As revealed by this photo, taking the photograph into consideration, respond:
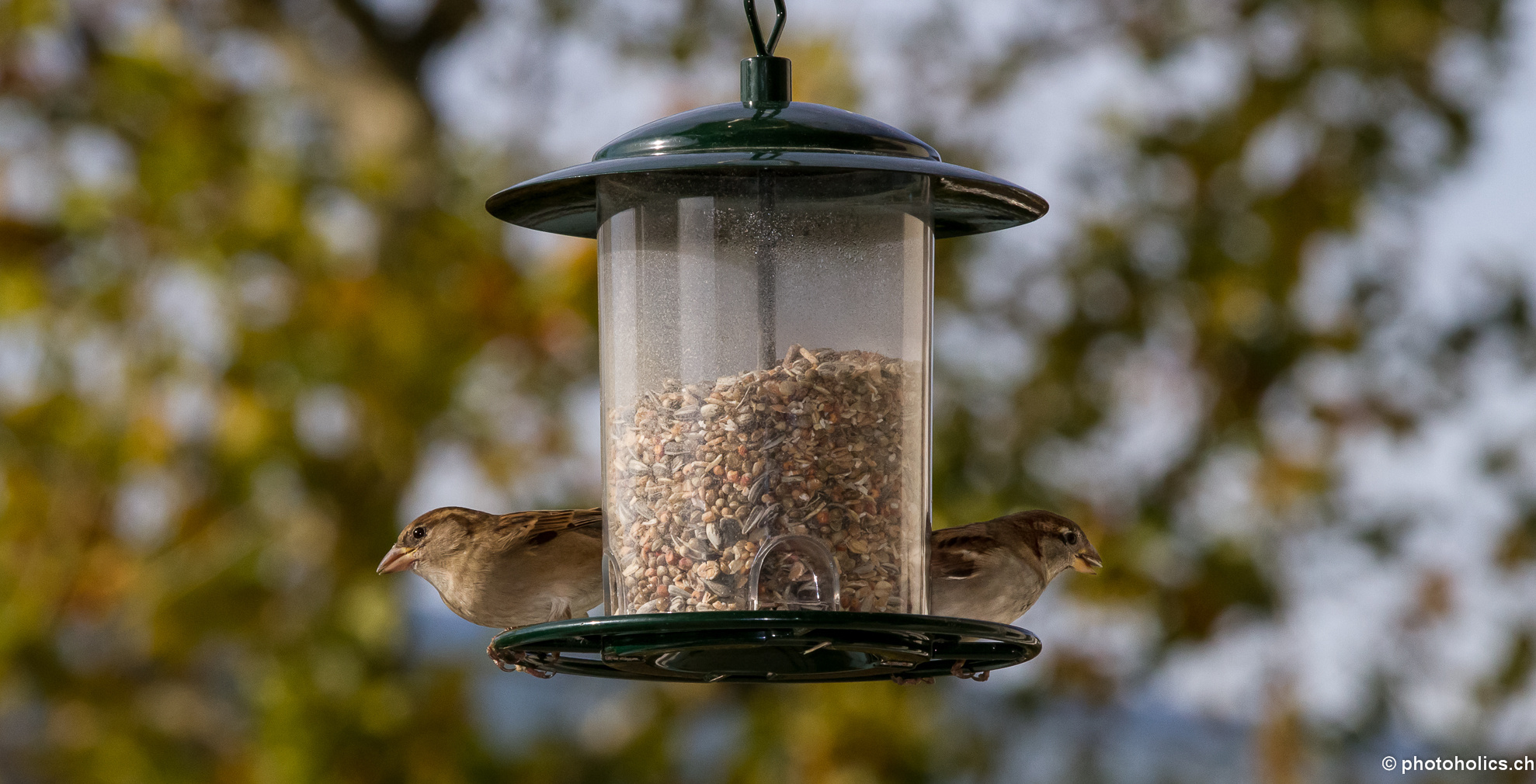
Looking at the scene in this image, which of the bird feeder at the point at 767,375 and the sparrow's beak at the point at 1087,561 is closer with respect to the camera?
the bird feeder at the point at 767,375

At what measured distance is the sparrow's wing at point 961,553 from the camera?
4594 millimetres

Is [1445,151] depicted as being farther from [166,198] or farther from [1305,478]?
[166,198]

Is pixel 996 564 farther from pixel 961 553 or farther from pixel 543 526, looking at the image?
pixel 543 526

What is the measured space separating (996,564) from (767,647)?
116 centimetres

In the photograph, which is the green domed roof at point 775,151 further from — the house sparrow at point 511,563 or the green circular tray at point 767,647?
the green circular tray at point 767,647

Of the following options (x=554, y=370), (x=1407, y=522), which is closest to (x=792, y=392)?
(x=554, y=370)

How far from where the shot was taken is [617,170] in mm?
3857

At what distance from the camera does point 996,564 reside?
4.65m

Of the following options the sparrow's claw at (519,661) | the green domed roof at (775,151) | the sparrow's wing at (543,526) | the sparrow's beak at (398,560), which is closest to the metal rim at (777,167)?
the green domed roof at (775,151)

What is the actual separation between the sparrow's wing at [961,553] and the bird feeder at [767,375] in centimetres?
32

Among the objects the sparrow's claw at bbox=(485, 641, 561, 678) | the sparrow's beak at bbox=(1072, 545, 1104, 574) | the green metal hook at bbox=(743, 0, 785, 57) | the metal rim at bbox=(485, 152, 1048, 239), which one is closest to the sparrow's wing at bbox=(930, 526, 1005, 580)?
the sparrow's beak at bbox=(1072, 545, 1104, 574)

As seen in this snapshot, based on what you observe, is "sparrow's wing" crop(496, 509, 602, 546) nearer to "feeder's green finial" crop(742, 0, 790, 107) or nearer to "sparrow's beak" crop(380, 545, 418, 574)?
"sparrow's beak" crop(380, 545, 418, 574)

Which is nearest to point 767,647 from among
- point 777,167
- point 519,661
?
point 519,661

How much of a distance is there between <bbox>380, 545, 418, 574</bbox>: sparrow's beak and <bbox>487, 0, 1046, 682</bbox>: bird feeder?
60 centimetres
